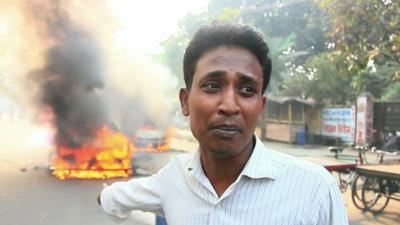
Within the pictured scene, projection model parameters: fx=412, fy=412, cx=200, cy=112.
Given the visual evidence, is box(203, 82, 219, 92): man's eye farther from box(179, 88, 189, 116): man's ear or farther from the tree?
the tree

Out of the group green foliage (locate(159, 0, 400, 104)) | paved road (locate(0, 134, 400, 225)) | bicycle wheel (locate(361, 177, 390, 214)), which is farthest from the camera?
green foliage (locate(159, 0, 400, 104))

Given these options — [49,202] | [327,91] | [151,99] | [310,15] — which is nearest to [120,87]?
[151,99]

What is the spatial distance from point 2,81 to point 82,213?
19280mm

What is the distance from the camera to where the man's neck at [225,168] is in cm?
119

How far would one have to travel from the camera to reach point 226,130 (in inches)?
44.2

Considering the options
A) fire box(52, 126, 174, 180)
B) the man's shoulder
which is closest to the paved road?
fire box(52, 126, 174, 180)

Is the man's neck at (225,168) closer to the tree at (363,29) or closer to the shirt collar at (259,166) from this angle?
the shirt collar at (259,166)

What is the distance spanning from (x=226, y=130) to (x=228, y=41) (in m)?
0.26

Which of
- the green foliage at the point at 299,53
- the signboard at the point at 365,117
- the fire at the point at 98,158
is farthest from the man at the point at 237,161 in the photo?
the signboard at the point at 365,117

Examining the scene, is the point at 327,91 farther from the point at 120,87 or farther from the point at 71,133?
the point at 71,133

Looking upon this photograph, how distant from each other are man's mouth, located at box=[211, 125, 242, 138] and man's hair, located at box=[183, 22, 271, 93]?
7.5 inches

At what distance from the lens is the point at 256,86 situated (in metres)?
1.17

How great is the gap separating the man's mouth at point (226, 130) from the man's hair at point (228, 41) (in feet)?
0.62

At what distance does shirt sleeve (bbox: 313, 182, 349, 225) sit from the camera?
1.06 metres
